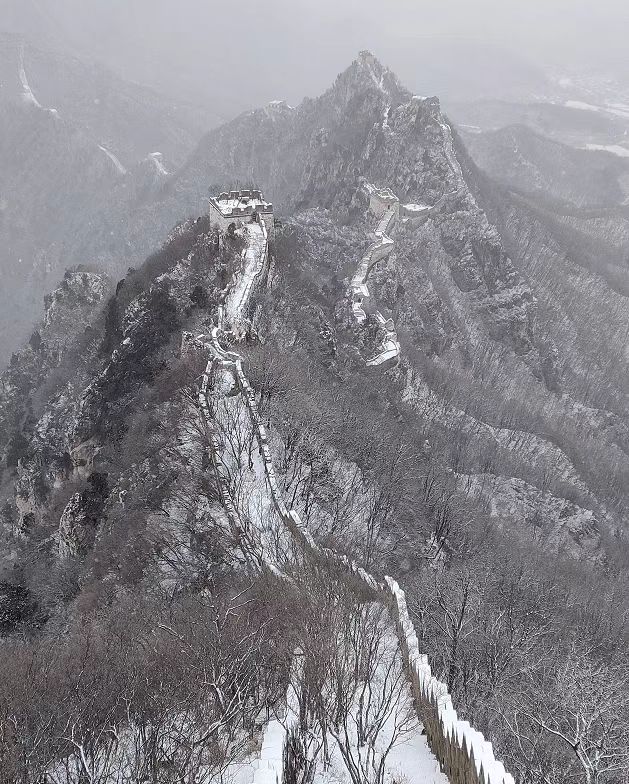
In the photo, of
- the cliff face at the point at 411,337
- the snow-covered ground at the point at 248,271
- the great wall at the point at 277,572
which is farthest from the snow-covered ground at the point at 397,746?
the snow-covered ground at the point at 248,271

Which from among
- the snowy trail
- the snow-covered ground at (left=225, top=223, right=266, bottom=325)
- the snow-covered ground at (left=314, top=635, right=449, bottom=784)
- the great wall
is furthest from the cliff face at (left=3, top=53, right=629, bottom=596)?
the snow-covered ground at (left=314, top=635, right=449, bottom=784)

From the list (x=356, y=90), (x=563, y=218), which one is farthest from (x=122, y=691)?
(x=563, y=218)

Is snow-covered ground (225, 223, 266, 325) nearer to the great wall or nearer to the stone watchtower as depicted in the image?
the great wall

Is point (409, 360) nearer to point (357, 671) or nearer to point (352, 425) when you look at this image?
point (352, 425)

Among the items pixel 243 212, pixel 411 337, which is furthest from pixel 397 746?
pixel 411 337

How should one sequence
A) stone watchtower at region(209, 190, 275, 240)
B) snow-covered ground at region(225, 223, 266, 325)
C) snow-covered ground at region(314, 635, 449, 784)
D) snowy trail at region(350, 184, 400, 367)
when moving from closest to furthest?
snow-covered ground at region(314, 635, 449, 784), snow-covered ground at region(225, 223, 266, 325), stone watchtower at region(209, 190, 275, 240), snowy trail at region(350, 184, 400, 367)

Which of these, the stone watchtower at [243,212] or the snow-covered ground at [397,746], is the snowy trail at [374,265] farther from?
the snow-covered ground at [397,746]
